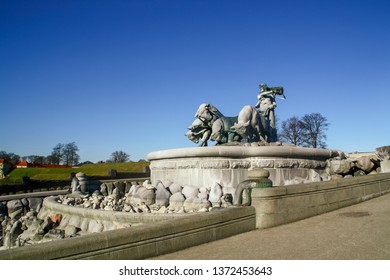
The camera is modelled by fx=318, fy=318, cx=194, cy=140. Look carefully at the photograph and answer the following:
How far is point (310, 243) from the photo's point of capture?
16.7 ft

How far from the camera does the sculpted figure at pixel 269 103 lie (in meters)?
16.7

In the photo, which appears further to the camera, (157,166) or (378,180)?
(157,166)

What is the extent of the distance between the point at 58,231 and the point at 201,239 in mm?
6634

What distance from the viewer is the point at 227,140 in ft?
49.8

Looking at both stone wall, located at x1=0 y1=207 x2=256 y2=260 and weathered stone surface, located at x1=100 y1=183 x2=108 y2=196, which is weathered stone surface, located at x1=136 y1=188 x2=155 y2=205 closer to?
stone wall, located at x1=0 y1=207 x2=256 y2=260

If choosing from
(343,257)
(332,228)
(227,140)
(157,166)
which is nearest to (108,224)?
(157,166)

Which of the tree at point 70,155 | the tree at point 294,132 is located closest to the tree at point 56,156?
the tree at point 70,155

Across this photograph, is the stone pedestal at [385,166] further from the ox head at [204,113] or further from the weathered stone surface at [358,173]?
the ox head at [204,113]

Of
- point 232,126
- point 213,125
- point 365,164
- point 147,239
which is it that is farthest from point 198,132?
point 147,239

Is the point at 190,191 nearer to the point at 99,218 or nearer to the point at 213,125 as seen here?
the point at 99,218

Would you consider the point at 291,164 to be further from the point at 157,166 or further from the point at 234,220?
the point at 234,220

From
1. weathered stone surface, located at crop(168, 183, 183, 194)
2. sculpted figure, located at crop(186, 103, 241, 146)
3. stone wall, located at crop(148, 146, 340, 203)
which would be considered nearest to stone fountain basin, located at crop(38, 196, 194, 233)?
weathered stone surface, located at crop(168, 183, 183, 194)

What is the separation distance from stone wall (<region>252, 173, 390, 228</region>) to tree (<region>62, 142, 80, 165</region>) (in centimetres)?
8798

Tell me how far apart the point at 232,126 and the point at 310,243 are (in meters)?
9.81
